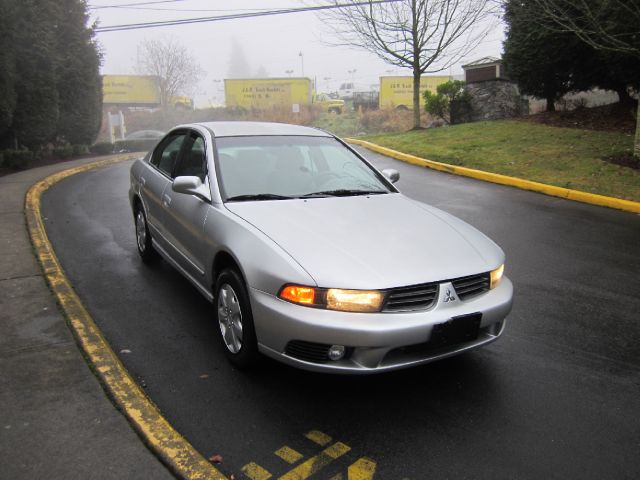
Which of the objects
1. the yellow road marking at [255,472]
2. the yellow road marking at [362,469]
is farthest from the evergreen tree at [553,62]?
the yellow road marking at [255,472]

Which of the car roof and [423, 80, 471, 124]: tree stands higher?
[423, 80, 471, 124]: tree

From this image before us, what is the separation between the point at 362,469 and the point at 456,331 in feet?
2.95

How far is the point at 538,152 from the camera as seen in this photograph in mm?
11586

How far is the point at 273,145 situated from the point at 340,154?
656mm

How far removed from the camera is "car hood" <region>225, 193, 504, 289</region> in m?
2.89

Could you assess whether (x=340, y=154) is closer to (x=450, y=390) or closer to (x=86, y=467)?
(x=450, y=390)

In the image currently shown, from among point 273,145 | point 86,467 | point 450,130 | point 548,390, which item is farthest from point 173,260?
point 450,130

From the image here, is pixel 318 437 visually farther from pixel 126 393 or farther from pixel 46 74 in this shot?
pixel 46 74

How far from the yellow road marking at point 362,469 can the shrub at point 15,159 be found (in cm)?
1361

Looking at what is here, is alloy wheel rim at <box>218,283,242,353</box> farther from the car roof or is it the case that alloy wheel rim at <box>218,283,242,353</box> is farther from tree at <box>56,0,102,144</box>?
tree at <box>56,0,102,144</box>

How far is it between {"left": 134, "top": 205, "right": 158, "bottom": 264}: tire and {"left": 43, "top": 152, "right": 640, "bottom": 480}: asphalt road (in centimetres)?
20

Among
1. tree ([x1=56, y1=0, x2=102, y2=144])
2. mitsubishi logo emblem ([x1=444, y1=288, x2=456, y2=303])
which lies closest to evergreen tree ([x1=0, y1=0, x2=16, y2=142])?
tree ([x1=56, y1=0, x2=102, y2=144])

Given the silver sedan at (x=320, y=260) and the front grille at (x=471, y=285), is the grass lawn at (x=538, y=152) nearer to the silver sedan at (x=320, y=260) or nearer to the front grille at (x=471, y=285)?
the silver sedan at (x=320, y=260)

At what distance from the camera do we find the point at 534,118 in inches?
604
